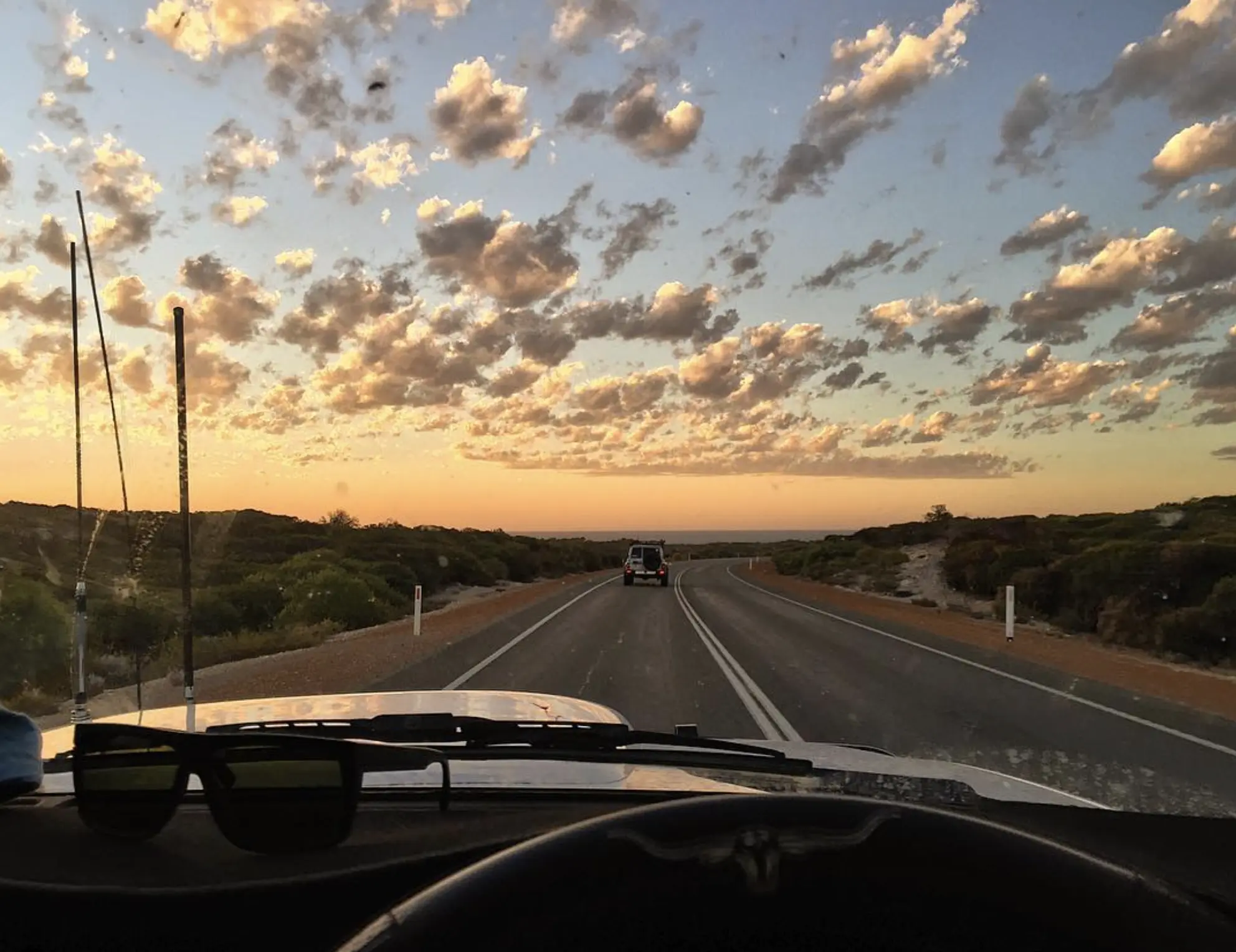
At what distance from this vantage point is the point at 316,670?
17.1 meters

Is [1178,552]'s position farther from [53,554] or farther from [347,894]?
[347,894]

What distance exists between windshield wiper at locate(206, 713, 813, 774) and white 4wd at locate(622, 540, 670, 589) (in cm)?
4236

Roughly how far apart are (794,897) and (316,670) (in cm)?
1675

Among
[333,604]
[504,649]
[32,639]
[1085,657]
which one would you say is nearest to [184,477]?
[504,649]

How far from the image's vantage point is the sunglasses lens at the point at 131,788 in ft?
6.76

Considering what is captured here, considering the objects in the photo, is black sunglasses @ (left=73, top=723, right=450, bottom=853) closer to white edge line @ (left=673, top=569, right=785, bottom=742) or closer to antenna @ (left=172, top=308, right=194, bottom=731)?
antenna @ (left=172, top=308, right=194, bottom=731)

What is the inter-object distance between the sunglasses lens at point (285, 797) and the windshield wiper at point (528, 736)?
1606 mm

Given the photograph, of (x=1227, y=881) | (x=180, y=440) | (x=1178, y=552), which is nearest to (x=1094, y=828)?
(x=1227, y=881)

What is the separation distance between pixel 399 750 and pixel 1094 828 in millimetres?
1439

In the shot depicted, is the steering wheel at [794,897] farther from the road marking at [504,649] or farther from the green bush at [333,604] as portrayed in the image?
the green bush at [333,604]

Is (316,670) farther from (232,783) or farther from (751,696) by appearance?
(232,783)

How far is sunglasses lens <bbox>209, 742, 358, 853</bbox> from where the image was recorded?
196 centimetres

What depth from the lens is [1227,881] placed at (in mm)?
1868

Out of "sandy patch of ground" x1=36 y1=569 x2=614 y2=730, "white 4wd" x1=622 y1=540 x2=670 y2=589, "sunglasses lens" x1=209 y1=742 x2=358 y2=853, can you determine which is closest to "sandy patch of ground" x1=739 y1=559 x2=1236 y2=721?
"sandy patch of ground" x1=36 y1=569 x2=614 y2=730
